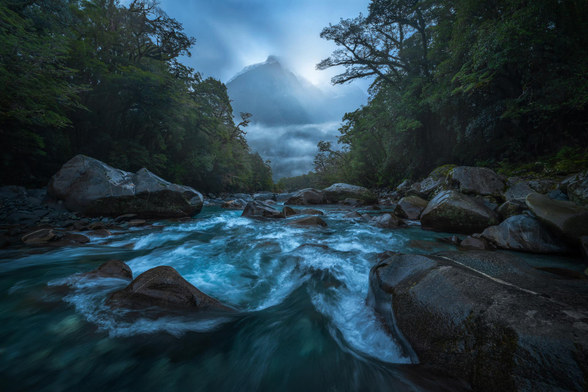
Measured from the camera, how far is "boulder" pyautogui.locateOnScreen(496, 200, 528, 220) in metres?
4.91

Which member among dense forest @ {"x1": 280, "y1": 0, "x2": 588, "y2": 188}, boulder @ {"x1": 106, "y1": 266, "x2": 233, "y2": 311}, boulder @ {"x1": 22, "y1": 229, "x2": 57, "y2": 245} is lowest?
boulder @ {"x1": 106, "y1": 266, "x2": 233, "y2": 311}

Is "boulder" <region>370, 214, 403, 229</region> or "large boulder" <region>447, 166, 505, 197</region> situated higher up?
"large boulder" <region>447, 166, 505, 197</region>

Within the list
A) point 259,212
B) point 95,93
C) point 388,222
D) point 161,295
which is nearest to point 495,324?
point 161,295

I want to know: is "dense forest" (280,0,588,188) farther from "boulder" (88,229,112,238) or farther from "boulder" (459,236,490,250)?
"boulder" (88,229,112,238)

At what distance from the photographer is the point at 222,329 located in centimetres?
192

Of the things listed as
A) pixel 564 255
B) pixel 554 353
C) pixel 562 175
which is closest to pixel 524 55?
pixel 562 175

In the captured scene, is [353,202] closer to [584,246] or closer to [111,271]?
[584,246]

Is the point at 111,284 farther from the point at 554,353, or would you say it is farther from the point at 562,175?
the point at 562,175

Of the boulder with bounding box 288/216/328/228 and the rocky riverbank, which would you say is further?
the boulder with bounding box 288/216/328/228

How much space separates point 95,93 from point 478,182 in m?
19.4

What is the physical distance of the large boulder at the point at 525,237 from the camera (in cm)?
350

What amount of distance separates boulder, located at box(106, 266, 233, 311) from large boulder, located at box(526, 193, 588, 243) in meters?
5.39

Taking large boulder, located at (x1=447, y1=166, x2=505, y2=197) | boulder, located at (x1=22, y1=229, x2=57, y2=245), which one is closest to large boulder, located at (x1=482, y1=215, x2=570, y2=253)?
large boulder, located at (x1=447, y1=166, x2=505, y2=197)

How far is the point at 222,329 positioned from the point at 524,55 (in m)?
12.3
